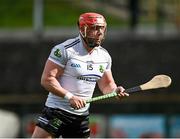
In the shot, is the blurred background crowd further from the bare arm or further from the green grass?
the bare arm

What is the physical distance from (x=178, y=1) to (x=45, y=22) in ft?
9.28

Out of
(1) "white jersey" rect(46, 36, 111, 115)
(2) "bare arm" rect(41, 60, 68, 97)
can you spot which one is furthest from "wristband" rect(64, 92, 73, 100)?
(1) "white jersey" rect(46, 36, 111, 115)

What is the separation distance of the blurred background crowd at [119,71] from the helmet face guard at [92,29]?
683cm

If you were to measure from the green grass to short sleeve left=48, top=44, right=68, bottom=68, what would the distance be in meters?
9.10

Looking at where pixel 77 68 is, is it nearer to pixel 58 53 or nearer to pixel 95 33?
pixel 58 53

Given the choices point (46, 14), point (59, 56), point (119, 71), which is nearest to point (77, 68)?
point (59, 56)

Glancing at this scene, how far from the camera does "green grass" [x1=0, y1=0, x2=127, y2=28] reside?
1892cm

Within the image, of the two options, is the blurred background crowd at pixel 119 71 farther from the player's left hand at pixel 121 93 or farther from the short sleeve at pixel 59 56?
the short sleeve at pixel 59 56

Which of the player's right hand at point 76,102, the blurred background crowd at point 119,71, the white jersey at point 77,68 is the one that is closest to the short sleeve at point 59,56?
the white jersey at point 77,68

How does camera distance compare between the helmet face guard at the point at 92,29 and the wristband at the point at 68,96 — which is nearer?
the wristband at the point at 68,96

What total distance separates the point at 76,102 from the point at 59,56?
1.69 feet

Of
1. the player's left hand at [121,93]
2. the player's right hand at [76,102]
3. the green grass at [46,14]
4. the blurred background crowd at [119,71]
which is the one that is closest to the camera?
the player's right hand at [76,102]

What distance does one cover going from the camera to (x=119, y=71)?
1720 cm

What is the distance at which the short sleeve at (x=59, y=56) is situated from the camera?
31.6 ft
